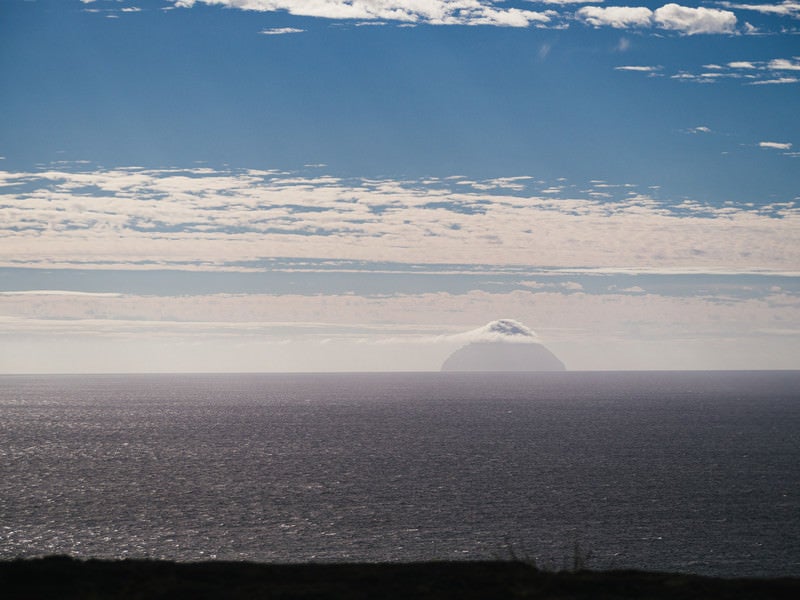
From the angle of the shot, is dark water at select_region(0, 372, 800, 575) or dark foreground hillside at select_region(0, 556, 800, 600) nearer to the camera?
dark foreground hillside at select_region(0, 556, 800, 600)

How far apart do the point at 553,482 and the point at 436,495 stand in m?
16.6

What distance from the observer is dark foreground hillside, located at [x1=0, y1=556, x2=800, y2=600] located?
3039 centimetres

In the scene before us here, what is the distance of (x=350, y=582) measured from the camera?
32656 mm

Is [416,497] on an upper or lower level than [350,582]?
lower

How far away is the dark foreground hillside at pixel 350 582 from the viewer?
3039 cm

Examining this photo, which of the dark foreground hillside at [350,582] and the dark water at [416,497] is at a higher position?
the dark foreground hillside at [350,582]

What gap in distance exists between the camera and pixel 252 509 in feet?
258

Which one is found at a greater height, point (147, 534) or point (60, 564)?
point (60, 564)

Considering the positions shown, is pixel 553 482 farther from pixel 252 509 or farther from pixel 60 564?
pixel 60 564

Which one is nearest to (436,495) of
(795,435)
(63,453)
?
(63,453)

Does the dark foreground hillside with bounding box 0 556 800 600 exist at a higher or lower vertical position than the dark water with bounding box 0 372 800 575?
higher

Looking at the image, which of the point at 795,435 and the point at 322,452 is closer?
the point at 322,452

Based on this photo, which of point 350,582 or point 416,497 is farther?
point 416,497

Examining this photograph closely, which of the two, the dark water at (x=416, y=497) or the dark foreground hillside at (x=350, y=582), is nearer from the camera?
the dark foreground hillside at (x=350, y=582)
